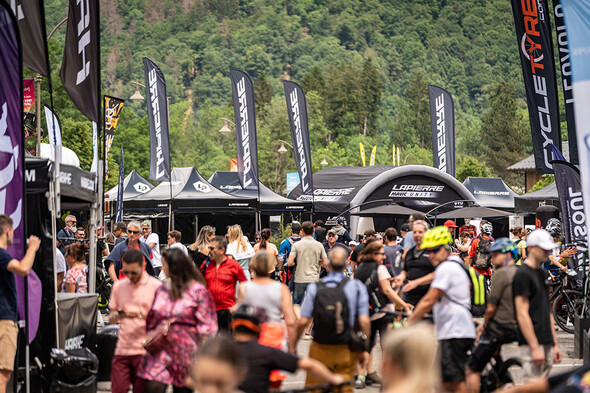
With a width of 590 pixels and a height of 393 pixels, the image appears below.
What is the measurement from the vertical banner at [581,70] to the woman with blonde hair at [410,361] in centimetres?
499

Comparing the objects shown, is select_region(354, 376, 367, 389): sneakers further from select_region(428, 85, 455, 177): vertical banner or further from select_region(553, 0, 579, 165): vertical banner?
select_region(428, 85, 455, 177): vertical banner

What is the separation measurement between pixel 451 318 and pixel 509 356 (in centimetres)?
581

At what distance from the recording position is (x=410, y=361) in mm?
3740

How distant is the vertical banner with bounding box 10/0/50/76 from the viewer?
10.7 metres

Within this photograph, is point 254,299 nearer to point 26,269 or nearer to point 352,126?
point 26,269

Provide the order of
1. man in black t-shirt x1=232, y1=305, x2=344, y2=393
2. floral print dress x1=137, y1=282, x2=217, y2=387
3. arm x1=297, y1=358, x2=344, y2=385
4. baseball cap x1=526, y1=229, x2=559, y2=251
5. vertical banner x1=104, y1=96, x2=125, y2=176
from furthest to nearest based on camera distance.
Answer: vertical banner x1=104, y1=96, x2=125, y2=176, baseball cap x1=526, y1=229, x2=559, y2=251, floral print dress x1=137, y1=282, x2=217, y2=387, man in black t-shirt x1=232, y1=305, x2=344, y2=393, arm x1=297, y1=358, x2=344, y2=385

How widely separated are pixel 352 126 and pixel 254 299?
5051 inches

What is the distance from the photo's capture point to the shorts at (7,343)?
8.09m

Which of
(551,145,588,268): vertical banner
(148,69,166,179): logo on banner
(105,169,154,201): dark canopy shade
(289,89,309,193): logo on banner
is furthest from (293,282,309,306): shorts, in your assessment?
(105,169,154,201): dark canopy shade

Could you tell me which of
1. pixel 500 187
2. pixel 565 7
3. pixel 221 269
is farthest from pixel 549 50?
pixel 500 187

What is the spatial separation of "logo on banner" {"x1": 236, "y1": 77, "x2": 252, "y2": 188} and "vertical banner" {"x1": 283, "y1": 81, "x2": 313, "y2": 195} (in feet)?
7.22

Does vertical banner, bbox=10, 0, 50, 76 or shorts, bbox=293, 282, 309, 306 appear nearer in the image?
vertical banner, bbox=10, 0, 50, 76

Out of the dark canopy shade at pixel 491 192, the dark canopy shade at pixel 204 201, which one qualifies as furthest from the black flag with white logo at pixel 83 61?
the dark canopy shade at pixel 491 192

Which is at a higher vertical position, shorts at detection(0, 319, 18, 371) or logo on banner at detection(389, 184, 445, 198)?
logo on banner at detection(389, 184, 445, 198)
